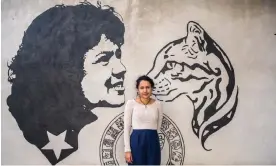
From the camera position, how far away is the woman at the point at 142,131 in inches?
125

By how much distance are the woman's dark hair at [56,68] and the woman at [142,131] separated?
602 millimetres

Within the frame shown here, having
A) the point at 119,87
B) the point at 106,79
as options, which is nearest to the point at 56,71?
the point at 106,79

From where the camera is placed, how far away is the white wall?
12.1 feet

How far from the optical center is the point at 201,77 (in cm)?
371

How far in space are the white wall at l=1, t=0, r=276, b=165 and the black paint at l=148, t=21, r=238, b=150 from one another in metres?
0.05

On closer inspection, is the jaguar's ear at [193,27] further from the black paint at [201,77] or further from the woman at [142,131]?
the woman at [142,131]

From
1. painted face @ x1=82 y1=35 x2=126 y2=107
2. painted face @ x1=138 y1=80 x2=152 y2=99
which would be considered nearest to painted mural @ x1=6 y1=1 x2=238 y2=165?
painted face @ x1=82 y1=35 x2=126 y2=107

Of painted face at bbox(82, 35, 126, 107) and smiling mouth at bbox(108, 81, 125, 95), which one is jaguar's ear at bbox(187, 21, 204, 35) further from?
smiling mouth at bbox(108, 81, 125, 95)

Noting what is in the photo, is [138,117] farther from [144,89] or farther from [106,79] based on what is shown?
[106,79]

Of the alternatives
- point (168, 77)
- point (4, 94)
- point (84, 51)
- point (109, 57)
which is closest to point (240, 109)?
point (168, 77)

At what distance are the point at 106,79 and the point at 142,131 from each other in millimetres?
785

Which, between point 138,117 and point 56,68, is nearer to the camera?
point 138,117

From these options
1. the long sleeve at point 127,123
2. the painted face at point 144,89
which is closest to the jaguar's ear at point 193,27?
the painted face at point 144,89

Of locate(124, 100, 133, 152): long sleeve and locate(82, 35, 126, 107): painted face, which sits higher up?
locate(82, 35, 126, 107): painted face
